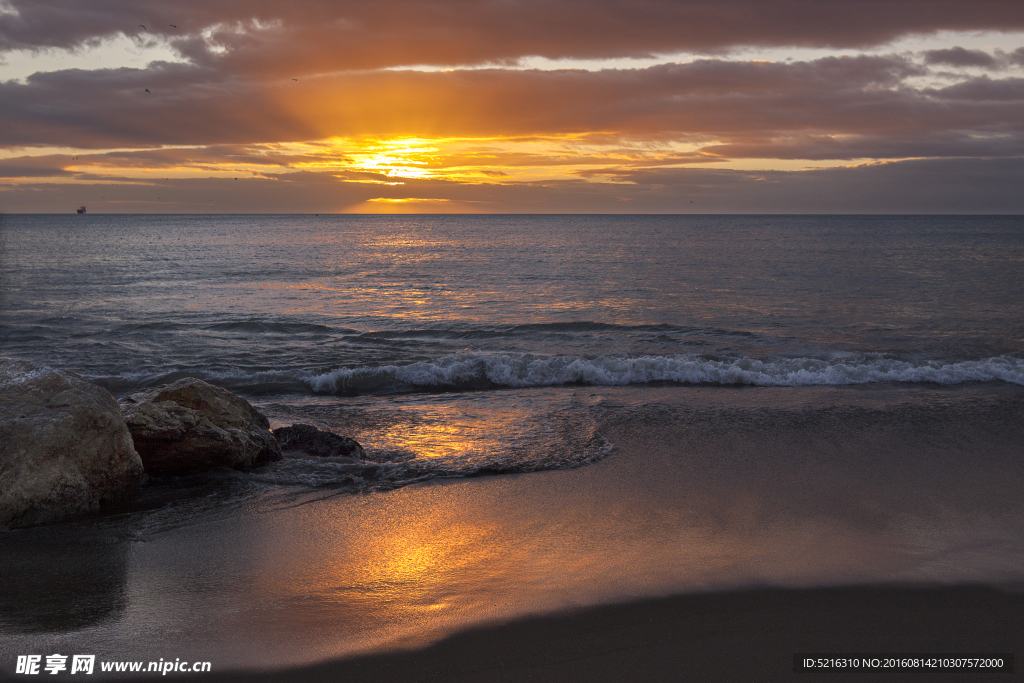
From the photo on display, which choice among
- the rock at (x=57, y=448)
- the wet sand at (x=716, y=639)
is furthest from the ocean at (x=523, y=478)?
the rock at (x=57, y=448)

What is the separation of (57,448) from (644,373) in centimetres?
956

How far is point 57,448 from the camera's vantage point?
6121 millimetres

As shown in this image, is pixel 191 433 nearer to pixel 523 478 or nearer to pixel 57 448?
pixel 57 448

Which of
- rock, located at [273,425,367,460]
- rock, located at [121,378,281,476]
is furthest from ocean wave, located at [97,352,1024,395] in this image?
rock, located at [121,378,281,476]

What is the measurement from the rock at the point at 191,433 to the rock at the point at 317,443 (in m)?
0.29

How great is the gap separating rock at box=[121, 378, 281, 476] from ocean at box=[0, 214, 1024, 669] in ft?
0.82

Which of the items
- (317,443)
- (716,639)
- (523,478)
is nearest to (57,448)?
(317,443)

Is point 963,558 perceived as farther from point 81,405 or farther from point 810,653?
point 81,405

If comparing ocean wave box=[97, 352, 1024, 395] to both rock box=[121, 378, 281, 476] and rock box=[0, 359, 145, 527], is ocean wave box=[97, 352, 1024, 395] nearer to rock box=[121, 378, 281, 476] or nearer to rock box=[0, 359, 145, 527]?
rock box=[121, 378, 281, 476]

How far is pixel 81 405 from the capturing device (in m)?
6.39

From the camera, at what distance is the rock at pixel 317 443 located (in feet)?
25.8

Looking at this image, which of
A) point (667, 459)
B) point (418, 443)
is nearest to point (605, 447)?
point (667, 459)

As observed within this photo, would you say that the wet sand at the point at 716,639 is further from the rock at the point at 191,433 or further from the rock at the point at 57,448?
the rock at the point at 191,433

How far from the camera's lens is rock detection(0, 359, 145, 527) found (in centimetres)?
592
